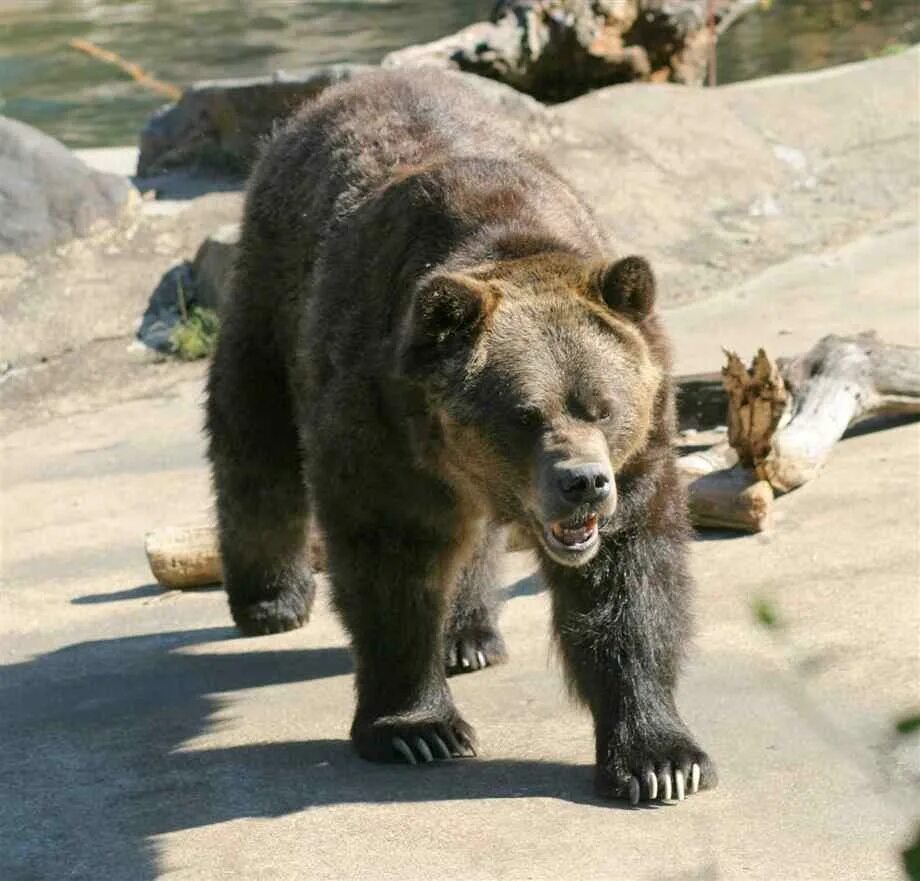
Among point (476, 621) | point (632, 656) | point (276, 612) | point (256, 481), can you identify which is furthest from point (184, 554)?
point (632, 656)

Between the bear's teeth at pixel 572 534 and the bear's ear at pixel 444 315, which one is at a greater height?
the bear's ear at pixel 444 315

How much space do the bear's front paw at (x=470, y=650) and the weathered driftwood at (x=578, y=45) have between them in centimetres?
914

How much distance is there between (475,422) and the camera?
5.31 meters

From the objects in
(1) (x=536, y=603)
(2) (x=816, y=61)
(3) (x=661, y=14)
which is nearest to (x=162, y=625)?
(1) (x=536, y=603)

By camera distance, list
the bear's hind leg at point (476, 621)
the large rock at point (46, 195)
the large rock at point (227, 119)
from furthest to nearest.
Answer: the large rock at point (227, 119) → the large rock at point (46, 195) → the bear's hind leg at point (476, 621)

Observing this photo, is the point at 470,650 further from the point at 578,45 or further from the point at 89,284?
the point at 578,45

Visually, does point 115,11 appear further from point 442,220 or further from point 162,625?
point 442,220

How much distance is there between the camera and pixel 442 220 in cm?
581

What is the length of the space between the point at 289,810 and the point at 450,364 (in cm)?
148

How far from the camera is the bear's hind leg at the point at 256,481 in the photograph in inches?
289

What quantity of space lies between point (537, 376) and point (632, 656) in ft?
3.19

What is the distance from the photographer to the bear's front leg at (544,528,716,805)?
5.47 meters

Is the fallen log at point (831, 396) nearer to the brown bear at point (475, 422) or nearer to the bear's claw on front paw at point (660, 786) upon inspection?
the brown bear at point (475, 422)

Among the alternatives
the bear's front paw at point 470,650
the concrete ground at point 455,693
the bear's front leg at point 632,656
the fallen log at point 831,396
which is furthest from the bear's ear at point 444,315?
the fallen log at point 831,396
